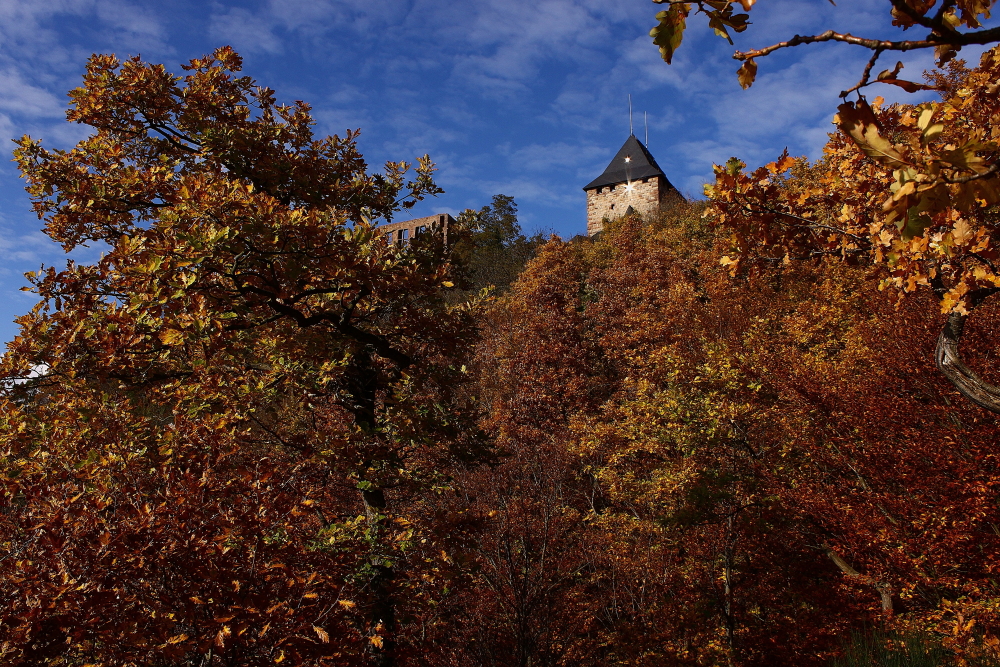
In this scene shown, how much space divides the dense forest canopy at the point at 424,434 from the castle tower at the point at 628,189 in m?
26.7

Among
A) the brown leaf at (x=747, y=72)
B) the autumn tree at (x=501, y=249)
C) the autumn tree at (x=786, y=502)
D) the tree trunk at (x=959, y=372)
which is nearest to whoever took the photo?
the brown leaf at (x=747, y=72)

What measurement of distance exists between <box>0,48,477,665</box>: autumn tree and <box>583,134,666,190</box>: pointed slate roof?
126 ft

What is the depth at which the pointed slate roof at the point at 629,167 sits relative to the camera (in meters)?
43.9

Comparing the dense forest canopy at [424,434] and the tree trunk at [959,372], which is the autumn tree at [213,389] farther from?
the tree trunk at [959,372]

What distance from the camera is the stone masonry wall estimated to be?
4228 centimetres

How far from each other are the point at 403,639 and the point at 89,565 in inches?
135

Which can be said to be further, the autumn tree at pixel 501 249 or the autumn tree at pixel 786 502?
the autumn tree at pixel 501 249

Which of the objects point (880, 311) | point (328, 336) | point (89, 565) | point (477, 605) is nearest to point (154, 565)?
point (89, 565)

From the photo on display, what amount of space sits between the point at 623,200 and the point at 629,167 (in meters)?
3.14

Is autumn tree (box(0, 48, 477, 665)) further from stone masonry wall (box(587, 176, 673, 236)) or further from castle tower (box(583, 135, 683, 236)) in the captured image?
stone masonry wall (box(587, 176, 673, 236))

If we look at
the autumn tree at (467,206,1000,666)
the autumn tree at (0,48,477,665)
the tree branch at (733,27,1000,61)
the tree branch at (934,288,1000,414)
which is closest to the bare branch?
the tree branch at (733,27,1000,61)

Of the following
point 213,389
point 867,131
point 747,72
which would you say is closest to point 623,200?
point 213,389

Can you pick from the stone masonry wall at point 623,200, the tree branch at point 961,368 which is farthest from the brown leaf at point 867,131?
the stone masonry wall at point 623,200

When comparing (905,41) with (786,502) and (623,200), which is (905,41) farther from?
(623,200)
